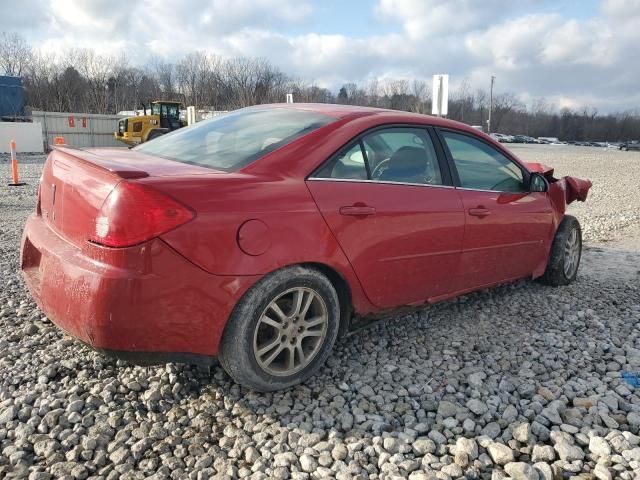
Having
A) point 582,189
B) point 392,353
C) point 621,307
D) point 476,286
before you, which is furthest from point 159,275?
point 582,189

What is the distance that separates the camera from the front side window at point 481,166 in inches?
147

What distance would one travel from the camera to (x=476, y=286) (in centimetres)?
397

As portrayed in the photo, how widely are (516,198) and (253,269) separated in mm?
2493

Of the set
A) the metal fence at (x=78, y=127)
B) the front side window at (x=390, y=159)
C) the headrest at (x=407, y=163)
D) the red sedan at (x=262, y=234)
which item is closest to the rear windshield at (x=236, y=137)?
the red sedan at (x=262, y=234)

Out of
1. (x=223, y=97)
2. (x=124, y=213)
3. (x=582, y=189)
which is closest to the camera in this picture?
(x=124, y=213)

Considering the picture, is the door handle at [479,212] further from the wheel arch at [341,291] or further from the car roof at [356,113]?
the wheel arch at [341,291]

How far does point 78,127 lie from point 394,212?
30.7 metres

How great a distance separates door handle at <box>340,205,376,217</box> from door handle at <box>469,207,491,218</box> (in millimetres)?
969

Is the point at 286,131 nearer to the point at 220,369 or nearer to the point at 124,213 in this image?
the point at 124,213

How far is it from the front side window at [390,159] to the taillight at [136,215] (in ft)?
2.81

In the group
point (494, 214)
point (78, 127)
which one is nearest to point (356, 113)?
point (494, 214)

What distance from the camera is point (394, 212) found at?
3145 millimetres

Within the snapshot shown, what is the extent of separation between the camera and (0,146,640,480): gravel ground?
2328mm

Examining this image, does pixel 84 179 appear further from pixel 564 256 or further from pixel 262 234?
pixel 564 256
